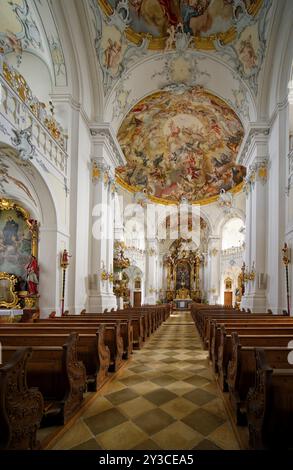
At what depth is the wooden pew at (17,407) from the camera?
96.3 inches

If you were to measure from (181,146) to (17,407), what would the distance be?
22.9 metres

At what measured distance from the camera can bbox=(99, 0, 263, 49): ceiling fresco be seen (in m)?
12.0

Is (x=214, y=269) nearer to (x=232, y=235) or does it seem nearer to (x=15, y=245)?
(x=232, y=235)

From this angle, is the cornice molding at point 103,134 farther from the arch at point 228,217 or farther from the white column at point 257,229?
the arch at point 228,217

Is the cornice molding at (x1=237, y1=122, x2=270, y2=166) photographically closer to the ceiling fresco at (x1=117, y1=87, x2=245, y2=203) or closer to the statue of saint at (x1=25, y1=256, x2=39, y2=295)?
the ceiling fresco at (x1=117, y1=87, x2=245, y2=203)

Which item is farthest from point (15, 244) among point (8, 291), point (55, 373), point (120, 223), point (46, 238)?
point (120, 223)

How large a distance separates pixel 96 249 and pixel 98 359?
8.56 meters

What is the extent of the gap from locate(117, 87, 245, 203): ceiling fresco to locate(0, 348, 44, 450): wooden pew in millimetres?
16644

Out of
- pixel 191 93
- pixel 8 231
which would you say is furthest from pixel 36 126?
pixel 191 93

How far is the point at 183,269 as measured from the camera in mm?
31078

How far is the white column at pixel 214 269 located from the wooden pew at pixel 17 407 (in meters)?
24.8

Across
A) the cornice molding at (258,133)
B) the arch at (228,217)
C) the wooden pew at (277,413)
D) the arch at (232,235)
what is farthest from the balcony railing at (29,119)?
the arch at (232,235)

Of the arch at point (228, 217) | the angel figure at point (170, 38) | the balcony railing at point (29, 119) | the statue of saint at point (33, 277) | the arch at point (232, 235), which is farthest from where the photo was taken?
the arch at point (232, 235)
